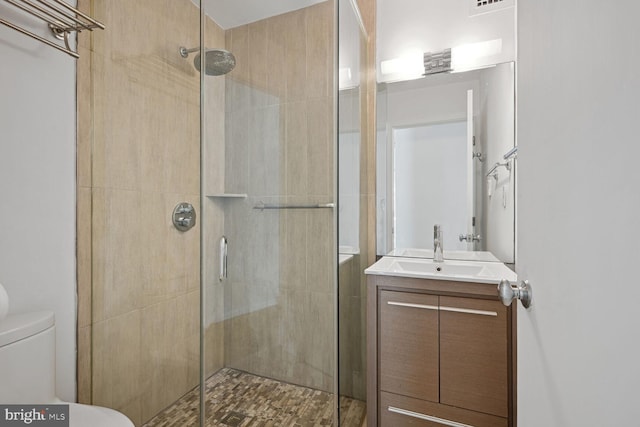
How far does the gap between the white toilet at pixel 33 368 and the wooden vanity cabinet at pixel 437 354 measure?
111cm

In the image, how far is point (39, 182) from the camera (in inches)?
47.6

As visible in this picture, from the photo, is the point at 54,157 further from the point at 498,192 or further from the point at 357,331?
the point at 498,192

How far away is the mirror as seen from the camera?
69.1 inches

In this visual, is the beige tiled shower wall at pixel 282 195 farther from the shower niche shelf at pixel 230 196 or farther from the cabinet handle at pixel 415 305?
the cabinet handle at pixel 415 305

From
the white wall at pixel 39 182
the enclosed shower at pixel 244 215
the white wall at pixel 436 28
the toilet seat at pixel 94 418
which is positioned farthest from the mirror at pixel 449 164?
the white wall at pixel 39 182

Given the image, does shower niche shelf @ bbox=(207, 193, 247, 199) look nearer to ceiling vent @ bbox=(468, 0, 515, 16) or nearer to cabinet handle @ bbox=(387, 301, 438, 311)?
cabinet handle @ bbox=(387, 301, 438, 311)

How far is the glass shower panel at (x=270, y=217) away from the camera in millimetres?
1430

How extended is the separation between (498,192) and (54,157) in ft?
7.15

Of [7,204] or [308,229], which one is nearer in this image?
[7,204]

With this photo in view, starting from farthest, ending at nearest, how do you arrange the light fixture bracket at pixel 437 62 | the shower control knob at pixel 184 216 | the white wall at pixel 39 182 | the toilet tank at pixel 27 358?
the light fixture bracket at pixel 437 62
the shower control knob at pixel 184 216
the white wall at pixel 39 182
the toilet tank at pixel 27 358

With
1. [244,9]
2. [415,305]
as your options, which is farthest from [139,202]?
[415,305]

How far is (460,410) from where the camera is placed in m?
1.38

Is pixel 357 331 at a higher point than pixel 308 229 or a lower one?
lower
